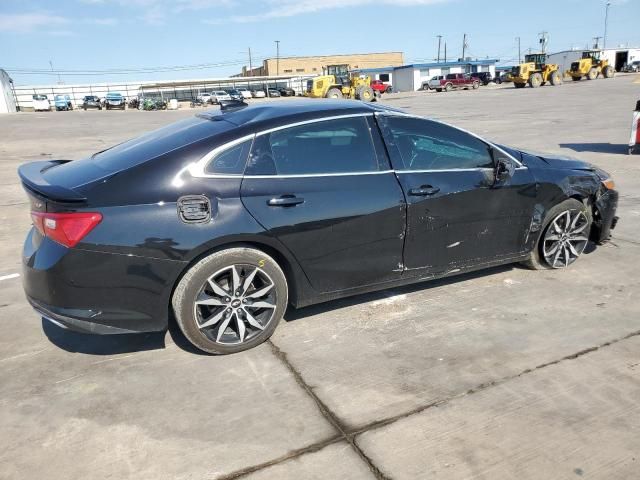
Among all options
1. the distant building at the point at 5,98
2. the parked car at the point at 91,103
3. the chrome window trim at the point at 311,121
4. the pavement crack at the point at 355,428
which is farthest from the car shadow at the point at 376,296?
the parked car at the point at 91,103

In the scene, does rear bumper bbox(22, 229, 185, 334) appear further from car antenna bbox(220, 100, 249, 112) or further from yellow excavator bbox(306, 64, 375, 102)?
yellow excavator bbox(306, 64, 375, 102)

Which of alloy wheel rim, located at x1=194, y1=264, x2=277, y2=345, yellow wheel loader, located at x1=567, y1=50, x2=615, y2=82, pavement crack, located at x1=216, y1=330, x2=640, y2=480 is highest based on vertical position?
yellow wheel loader, located at x1=567, y1=50, x2=615, y2=82

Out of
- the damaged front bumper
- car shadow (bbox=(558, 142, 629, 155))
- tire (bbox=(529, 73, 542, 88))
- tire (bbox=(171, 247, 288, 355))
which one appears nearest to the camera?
tire (bbox=(171, 247, 288, 355))

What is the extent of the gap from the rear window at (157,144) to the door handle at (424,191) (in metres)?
1.36

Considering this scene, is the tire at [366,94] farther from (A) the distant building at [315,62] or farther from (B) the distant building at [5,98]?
(A) the distant building at [315,62]

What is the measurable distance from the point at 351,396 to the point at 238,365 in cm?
79

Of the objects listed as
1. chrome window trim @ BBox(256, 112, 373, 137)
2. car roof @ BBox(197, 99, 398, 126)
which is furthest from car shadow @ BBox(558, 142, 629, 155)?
chrome window trim @ BBox(256, 112, 373, 137)

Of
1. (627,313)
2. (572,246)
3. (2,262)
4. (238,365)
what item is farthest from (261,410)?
(2,262)

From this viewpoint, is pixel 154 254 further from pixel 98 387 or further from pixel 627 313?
pixel 627 313

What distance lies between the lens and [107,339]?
3.54 meters

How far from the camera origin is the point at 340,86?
3688cm

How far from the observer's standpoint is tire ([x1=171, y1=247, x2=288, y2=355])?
3046mm

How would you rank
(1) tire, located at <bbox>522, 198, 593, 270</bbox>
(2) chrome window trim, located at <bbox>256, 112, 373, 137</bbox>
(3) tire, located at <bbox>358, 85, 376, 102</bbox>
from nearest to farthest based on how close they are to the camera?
(2) chrome window trim, located at <bbox>256, 112, 373, 137</bbox>
(1) tire, located at <bbox>522, 198, 593, 270</bbox>
(3) tire, located at <bbox>358, 85, 376, 102</bbox>

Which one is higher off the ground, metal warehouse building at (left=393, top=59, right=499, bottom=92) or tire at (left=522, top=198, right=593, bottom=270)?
metal warehouse building at (left=393, top=59, right=499, bottom=92)
